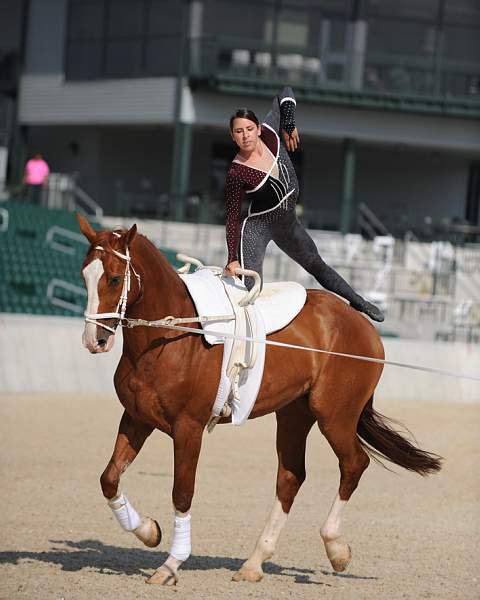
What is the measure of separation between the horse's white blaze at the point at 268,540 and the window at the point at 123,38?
24884mm

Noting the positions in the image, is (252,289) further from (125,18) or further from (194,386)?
(125,18)

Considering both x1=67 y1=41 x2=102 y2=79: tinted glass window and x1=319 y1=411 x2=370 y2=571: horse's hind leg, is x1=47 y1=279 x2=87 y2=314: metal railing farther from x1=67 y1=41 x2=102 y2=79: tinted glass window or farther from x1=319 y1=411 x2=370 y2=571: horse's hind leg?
x1=319 y1=411 x2=370 y2=571: horse's hind leg

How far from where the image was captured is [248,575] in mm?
7492

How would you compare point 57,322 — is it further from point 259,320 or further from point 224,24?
point 224,24

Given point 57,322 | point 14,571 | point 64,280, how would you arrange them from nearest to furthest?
point 14,571
point 57,322
point 64,280

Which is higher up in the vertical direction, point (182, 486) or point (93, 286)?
point (93, 286)

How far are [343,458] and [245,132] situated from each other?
2.21 metres

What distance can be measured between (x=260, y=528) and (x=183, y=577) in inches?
80.6

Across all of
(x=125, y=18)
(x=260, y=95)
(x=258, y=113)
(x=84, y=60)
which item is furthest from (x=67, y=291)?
(x=84, y=60)

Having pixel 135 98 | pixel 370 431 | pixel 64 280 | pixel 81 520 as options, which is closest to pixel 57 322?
pixel 64 280

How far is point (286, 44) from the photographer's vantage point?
107 ft

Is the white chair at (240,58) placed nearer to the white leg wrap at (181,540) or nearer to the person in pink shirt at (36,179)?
the person in pink shirt at (36,179)

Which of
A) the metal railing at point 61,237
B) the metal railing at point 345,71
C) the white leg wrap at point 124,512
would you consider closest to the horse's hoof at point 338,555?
the white leg wrap at point 124,512

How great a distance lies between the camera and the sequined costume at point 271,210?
761cm
